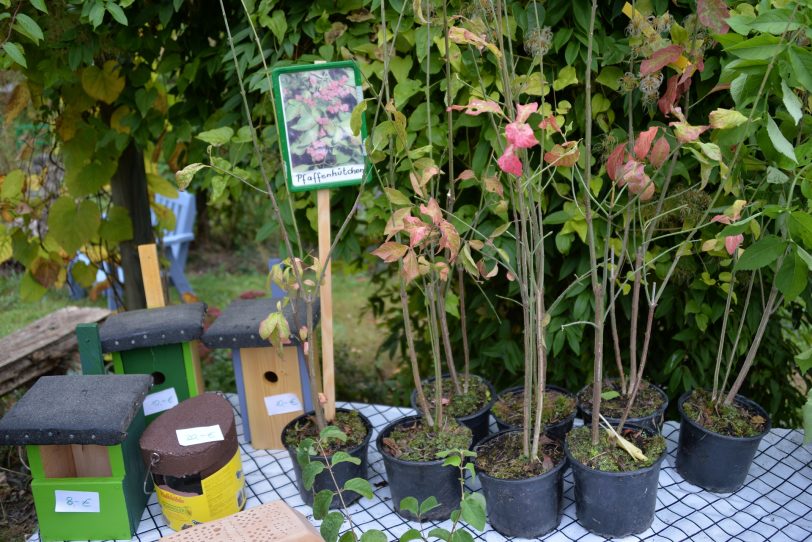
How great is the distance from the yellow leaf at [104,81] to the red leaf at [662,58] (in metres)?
1.80

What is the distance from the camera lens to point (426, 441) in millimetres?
1829

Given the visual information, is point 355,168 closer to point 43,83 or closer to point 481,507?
point 481,507

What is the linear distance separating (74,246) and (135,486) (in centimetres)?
123

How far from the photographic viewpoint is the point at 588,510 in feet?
5.57

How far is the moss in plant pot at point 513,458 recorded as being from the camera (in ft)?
5.55

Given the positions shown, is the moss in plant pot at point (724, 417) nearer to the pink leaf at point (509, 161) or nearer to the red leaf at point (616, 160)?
the red leaf at point (616, 160)

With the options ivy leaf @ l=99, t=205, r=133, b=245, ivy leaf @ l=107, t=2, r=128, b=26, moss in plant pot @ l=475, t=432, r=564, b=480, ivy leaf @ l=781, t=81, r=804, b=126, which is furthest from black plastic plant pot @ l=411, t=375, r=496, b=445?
ivy leaf @ l=99, t=205, r=133, b=245

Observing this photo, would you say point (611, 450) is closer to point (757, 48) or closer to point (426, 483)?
point (426, 483)

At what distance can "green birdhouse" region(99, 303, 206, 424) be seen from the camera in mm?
2029

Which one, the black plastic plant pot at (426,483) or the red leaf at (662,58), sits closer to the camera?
the red leaf at (662,58)

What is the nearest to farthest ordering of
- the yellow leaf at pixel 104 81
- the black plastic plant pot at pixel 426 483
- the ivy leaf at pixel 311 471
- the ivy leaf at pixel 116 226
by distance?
the ivy leaf at pixel 311 471 < the black plastic plant pot at pixel 426 483 < the yellow leaf at pixel 104 81 < the ivy leaf at pixel 116 226

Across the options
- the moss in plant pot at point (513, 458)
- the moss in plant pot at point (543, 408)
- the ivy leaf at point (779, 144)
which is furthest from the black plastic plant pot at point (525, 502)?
the ivy leaf at point (779, 144)

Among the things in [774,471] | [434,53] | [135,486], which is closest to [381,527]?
[135,486]

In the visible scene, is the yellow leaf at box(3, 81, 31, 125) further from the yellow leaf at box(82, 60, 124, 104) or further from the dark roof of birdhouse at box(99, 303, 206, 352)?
the dark roof of birdhouse at box(99, 303, 206, 352)
